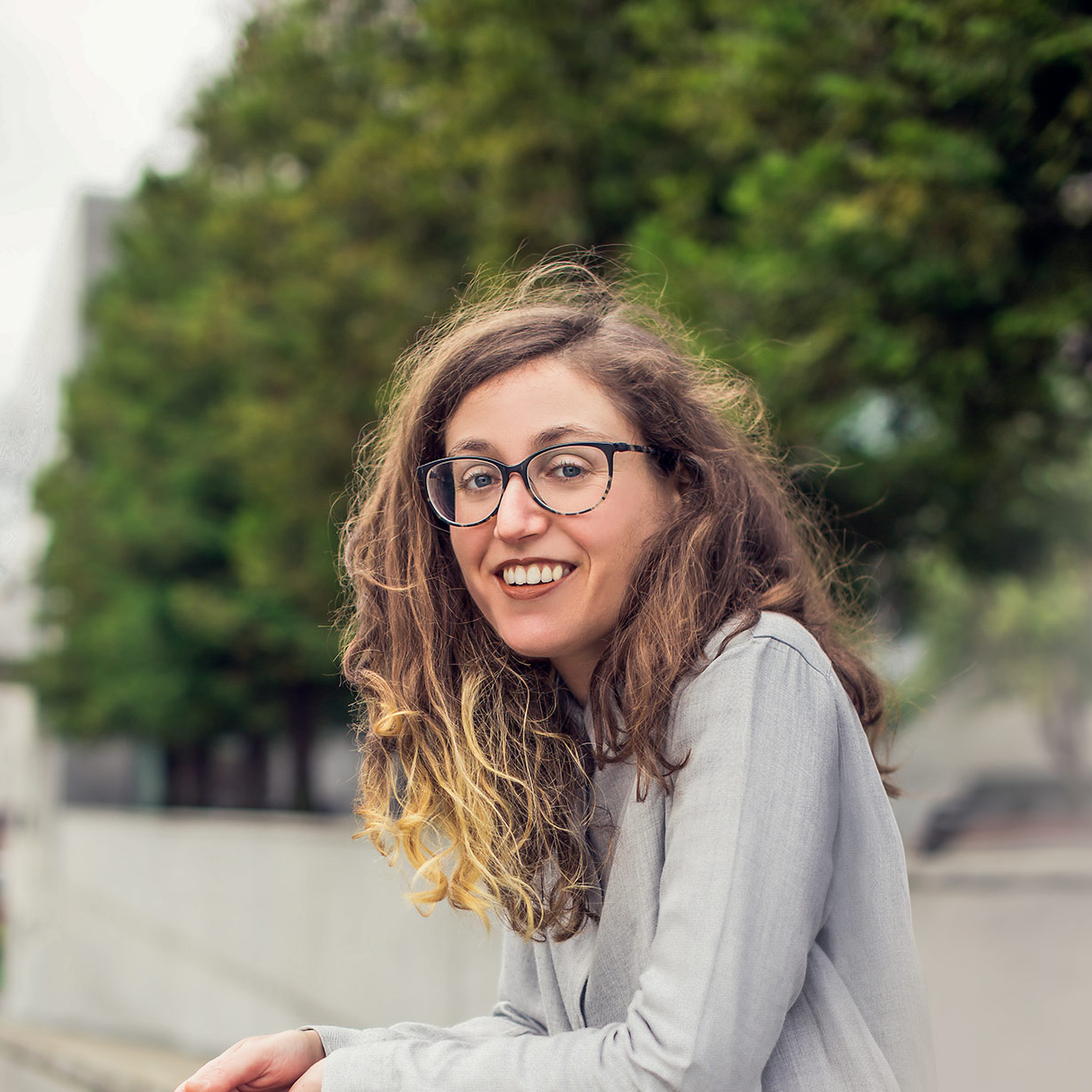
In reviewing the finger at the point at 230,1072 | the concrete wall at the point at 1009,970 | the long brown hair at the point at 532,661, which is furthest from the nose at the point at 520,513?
the concrete wall at the point at 1009,970

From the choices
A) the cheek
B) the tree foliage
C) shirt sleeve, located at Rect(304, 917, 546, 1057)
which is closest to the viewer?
the cheek

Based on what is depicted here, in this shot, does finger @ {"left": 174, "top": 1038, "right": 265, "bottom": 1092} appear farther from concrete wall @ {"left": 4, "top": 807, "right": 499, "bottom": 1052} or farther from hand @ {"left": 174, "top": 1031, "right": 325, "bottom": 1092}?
concrete wall @ {"left": 4, "top": 807, "right": 499, "bottom": 1052}

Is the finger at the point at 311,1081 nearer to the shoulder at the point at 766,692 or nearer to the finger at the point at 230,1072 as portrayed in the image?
the finger at the point at 230,1072

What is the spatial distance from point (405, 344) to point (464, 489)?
6.95m

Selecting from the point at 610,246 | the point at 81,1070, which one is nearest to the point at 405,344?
the point at 610,246

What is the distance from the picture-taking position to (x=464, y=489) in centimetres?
183

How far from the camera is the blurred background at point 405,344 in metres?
4.79

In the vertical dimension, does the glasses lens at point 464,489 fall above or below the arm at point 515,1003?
above

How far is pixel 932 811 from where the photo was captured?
19.9 meters

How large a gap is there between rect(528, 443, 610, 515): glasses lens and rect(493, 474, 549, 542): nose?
0.02 m

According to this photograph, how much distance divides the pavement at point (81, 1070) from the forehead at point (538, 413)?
3.29 m

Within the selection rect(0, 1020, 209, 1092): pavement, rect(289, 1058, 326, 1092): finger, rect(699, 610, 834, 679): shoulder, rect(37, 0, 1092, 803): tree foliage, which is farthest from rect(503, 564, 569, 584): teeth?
rect(0, 1020, 209, 1092): pavement

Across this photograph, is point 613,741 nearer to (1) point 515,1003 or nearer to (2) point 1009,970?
(1) point 515,1003

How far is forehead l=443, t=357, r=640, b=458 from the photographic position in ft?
5.76
